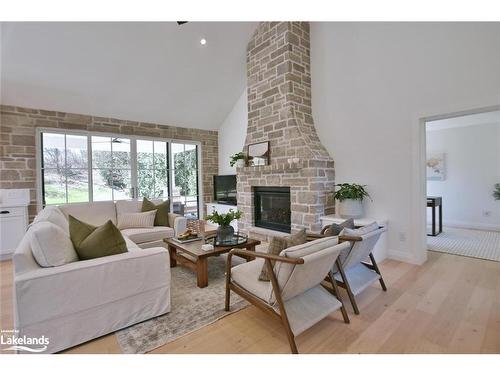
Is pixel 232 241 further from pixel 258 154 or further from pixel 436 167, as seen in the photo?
pixel 436 167

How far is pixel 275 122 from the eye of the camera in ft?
14.7

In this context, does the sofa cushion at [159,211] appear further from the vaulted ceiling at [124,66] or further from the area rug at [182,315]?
the vaulted ceiling at [124,66]

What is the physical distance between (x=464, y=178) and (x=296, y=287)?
5.99 metres

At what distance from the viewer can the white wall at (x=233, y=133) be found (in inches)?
242

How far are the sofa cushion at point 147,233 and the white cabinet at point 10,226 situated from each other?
1.70 metres

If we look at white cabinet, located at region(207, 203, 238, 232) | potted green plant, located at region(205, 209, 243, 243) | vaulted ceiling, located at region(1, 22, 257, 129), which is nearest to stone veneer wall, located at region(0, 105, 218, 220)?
vaulted ceiling, located at region(1, 22, 257, 129)

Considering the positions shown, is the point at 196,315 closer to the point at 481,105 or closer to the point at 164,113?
the point at 481,105

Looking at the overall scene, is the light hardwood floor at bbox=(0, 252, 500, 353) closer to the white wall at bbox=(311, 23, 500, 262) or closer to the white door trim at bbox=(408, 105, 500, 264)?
the white door trim at bbox=(408, 105, 500, 264)

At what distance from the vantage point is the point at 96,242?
81.7 inches

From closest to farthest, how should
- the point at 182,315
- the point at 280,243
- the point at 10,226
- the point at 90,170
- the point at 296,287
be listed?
1. the point at 296,287
2. the point at 280,243
3. the point at 182,315
4. the point at 10,226
5. the point at 90,170

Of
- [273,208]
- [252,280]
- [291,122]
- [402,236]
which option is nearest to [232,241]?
[252,280]

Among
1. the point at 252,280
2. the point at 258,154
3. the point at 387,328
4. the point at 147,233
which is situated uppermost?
the point at 258,154

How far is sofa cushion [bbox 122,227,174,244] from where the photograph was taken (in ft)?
12.0

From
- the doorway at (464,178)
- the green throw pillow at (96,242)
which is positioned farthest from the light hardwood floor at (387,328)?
the doorway at (464,178)
